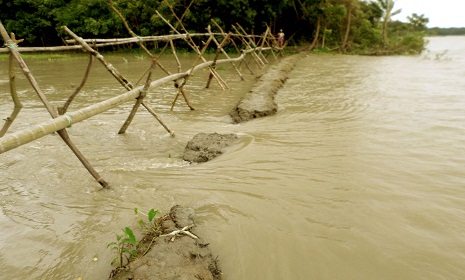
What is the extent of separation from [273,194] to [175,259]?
1.14 metres

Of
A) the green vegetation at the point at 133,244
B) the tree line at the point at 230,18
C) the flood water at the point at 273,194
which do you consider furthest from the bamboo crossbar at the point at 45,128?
the tree line at the point at 230,18

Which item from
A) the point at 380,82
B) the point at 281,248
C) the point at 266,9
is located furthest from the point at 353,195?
the point at 266,9

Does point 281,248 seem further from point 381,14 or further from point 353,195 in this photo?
point 381,14

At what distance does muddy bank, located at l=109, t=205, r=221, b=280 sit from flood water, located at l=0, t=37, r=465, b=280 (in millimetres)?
120

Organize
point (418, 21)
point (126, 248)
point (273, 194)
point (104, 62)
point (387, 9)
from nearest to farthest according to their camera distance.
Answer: point (126, 248)
point (273, 194)
point (104, 62)
point (387, 9)
point (418, 21)

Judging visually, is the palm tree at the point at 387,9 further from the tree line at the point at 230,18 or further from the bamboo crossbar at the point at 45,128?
the bamboo crossbar at the point at 45,128

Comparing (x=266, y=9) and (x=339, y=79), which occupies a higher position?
(x=266, y=9)

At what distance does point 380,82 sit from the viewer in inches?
323

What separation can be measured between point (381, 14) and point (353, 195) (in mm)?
21833

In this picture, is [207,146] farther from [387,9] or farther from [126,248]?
[387,9]

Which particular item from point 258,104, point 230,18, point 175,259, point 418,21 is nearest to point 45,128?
point 175,259

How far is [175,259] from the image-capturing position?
1810 mm

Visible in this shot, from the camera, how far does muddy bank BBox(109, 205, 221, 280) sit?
1.69 meters

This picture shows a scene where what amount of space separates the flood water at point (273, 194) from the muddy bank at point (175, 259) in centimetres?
12
